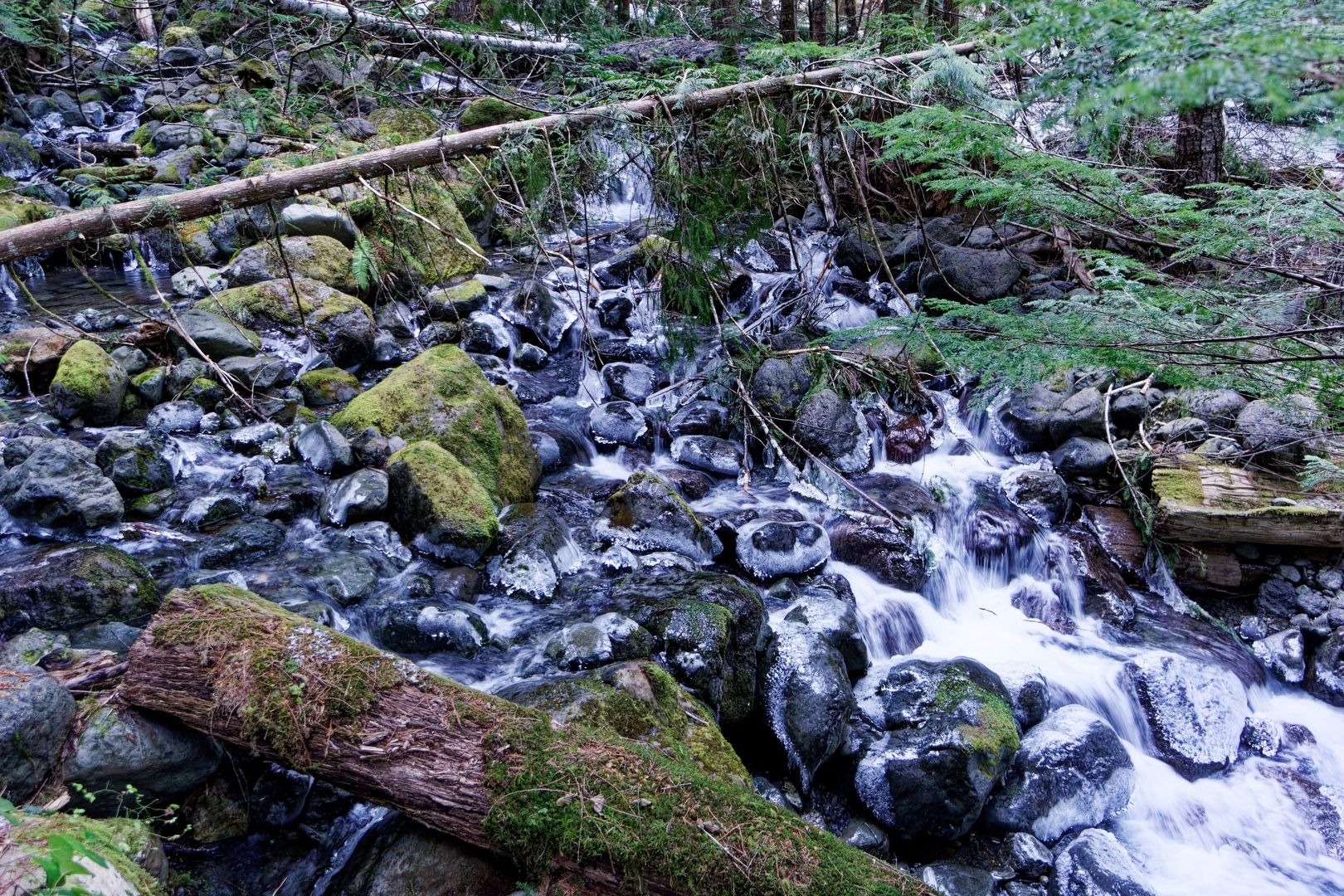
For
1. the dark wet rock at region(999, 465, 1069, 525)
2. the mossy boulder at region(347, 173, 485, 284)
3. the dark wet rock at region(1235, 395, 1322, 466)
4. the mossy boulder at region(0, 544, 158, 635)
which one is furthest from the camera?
the mossy boulder at region(347, 173, 485, 284)

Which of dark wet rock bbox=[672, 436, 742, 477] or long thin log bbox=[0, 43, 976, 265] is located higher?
long thin log bbox=[0, 43, 976, 265]

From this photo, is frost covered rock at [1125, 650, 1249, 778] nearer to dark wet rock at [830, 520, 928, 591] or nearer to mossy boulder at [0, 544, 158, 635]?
dark wet rock at [830, 520, 928, 591]

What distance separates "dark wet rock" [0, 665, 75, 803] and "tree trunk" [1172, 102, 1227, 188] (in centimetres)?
1103

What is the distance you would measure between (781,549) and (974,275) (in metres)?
5.65

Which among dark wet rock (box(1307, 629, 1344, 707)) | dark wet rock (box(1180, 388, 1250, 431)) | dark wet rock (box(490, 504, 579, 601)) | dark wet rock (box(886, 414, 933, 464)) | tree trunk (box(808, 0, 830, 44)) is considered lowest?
dark wet rock (box(1307, 629, 1344, 707))

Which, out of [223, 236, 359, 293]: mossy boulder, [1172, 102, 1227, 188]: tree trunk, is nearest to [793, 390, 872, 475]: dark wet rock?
[1172, 102, 1227, 188]: tree trunk

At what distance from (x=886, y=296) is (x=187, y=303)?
8.85 meters

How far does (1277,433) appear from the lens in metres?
6.84

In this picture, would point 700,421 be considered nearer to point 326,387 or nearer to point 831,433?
point 831,433

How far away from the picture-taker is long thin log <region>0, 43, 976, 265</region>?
4.69 meters

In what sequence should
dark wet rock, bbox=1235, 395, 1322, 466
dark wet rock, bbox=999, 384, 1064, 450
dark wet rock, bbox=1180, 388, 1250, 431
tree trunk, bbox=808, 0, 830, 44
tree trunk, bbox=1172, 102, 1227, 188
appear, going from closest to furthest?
dark wet rock, bbox=1235, 395, 1322, 466 → dark wet rock, bbox=1180, 388, 1250, 431 → dark wet rock, bbox=999, 384, 1064, 450 → tree trunk, bbox=1172, 102, 1227, 188 → tree trunk, bbox=808, 0, 830, 44

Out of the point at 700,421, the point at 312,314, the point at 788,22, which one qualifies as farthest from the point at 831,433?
the point at 788,22

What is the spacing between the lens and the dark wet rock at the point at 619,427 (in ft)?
26.6

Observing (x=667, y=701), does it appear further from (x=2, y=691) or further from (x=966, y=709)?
(x=2, y=691)
